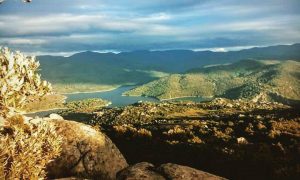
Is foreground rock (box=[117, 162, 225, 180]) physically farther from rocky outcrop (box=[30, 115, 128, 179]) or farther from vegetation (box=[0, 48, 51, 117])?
vegetation (box=[0, 48, 51, 117])

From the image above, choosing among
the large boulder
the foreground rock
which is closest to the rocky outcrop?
the large boulder

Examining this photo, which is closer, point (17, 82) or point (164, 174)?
point (17, 82)

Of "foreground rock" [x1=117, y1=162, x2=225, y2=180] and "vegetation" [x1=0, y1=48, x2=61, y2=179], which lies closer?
"vegetation" [x1=0, y1=48, x2=61, y2=179]

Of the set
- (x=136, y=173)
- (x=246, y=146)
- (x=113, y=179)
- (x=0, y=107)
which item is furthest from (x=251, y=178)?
(x=0, y=107)

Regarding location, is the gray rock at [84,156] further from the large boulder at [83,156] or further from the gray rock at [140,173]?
the gray rock at [140,173]

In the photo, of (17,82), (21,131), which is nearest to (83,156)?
(21,131)

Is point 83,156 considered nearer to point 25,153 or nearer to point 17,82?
point 25,153

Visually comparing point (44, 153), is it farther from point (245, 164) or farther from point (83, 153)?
point (245, 164)

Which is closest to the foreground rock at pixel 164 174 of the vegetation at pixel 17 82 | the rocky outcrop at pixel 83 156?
the rocky outcrop at pixel 83 156
